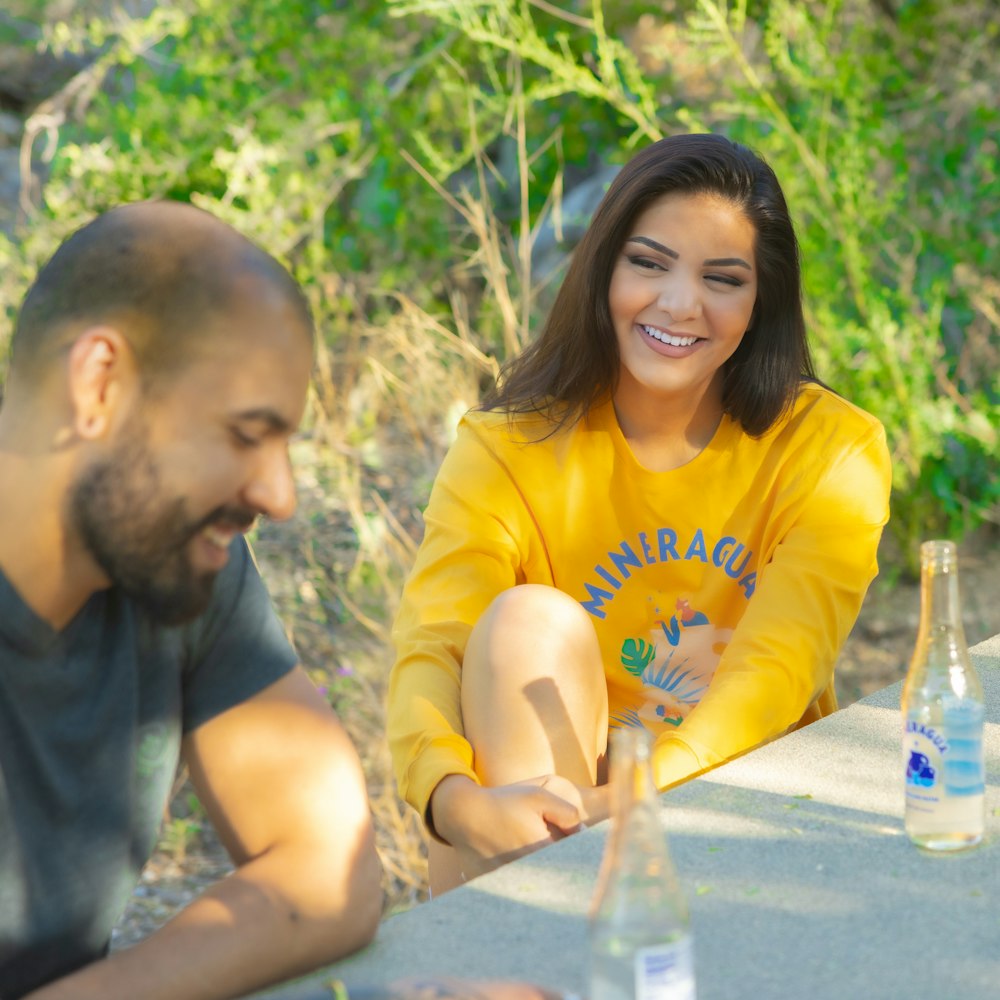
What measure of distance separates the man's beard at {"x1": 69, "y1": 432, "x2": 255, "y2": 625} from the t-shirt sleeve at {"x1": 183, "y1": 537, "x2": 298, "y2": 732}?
0.12 m

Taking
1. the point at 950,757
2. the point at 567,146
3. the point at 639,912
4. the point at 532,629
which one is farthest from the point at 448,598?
the point at 567,146

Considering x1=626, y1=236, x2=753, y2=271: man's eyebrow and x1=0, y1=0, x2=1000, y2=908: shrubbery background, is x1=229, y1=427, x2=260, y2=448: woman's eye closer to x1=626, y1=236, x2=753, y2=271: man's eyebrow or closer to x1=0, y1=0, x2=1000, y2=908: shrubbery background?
x1=626, y1=236, x2=753, y2=271: man's eyebrow

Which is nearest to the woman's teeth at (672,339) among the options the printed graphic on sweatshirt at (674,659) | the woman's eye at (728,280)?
the woman's eye at (728,280)

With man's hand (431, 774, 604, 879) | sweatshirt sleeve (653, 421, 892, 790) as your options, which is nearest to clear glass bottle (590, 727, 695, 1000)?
man's hand (431, 774, 604, 879)

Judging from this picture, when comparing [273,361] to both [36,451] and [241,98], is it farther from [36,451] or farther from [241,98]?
[241,98]

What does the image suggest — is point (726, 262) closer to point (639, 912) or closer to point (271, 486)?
point (271, 486)

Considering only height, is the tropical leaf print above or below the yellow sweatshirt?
below

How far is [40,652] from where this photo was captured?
1419mm

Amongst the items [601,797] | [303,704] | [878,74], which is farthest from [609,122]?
[303,704]

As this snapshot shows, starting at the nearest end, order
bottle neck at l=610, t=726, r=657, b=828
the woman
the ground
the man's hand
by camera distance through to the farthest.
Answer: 1. bottle neck at l=610, t=726, r=657, b=828
2. the man's hand
3. the woman
4. the ground

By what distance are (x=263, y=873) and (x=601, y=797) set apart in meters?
0.70

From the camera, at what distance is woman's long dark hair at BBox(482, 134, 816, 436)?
8.25 feet

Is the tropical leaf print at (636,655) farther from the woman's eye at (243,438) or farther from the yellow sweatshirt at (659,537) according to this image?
the woman's eye at (243,438)

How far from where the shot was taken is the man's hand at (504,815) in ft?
6.53
